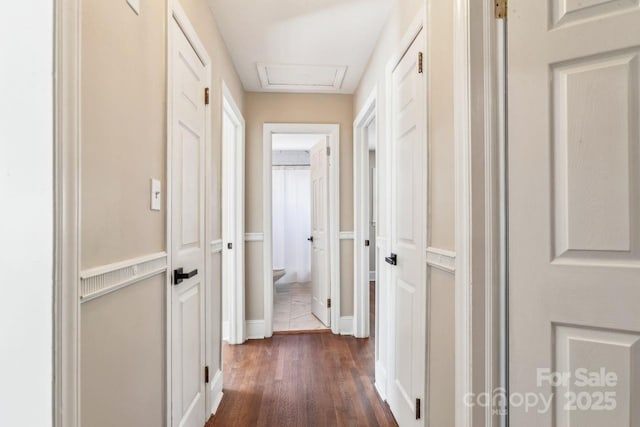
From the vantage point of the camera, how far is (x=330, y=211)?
3143mm

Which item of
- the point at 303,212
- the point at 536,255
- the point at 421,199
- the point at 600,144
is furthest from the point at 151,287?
the point at 303,212

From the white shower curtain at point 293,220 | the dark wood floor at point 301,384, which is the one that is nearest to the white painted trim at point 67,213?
the dark wood floor at point 301,384

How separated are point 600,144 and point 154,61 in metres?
1.45

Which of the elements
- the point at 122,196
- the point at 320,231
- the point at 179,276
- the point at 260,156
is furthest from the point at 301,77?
the point at 122,196

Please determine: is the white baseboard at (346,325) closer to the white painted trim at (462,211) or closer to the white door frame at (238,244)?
the white door frame at (238,244)

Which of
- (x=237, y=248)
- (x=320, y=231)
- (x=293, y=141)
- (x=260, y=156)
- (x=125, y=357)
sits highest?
(x=293, y=141)

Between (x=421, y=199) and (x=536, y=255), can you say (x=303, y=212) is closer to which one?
(x=421, y=199)

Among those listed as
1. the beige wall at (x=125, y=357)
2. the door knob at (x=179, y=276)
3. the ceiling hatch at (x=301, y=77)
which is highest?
the ceiling hatch at (x=301, y=77)

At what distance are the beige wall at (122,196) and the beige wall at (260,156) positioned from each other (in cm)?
179

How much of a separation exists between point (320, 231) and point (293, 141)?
72.9 inches

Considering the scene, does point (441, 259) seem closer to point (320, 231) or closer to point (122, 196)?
point (122, 196)

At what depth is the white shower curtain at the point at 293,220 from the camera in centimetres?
535

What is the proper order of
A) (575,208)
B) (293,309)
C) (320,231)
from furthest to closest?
(293,309)
(320,231)
(575,208)
